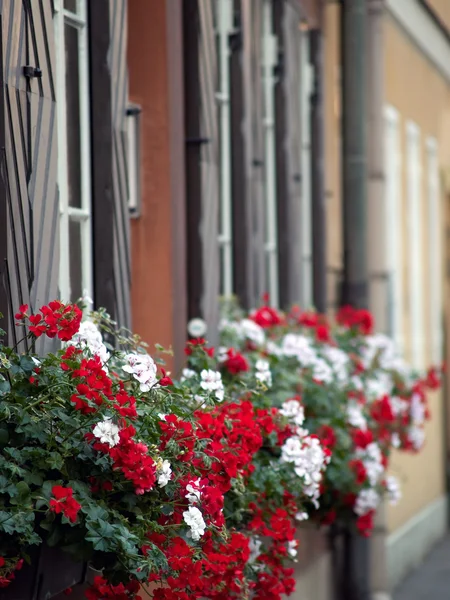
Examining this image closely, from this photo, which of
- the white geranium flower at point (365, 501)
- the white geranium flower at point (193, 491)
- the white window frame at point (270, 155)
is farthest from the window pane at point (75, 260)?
the white window frame at point (270, 155)

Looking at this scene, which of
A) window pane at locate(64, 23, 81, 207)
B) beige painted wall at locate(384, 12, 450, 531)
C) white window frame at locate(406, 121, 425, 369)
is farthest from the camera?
white window frame at locate(406, 121, 425, 369)

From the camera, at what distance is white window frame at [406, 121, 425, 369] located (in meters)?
12.4

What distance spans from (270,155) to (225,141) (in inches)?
37.3

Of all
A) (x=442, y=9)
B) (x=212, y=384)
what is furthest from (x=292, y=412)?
(x=442, y=9)

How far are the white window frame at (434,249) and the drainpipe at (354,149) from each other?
4.82 m

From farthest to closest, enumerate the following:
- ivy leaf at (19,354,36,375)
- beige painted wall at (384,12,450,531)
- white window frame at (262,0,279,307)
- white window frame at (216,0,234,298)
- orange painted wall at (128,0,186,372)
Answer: beige painted wall at (384,12,450,531) → white window frame at (262,0,279,307) → white window frame at (216,0,234,298) → orange painted wall at (128,0,186,372) → ivy leaf at (19,354,36,375)

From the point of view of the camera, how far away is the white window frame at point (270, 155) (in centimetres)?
780

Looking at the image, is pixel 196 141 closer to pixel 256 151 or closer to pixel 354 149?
pixel 256 151

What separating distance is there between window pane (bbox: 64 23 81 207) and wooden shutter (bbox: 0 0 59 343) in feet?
1.58

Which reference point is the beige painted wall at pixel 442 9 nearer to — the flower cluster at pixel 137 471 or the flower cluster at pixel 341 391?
the flower cluster at pixel 341 391

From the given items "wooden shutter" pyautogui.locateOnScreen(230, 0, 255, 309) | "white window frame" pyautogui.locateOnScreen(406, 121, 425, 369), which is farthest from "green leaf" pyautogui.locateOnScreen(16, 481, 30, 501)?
"white window frame" pyautogui.locateOnScreen(406, 121, 425, 369)

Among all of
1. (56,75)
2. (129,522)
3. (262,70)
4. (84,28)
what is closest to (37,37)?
(56,75)

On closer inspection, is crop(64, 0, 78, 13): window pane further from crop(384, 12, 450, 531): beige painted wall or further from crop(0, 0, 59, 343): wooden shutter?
crop(384, 12, 450, 531): beige painted wall

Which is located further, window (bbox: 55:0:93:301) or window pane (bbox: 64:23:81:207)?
window pane (bbox: 64:23:81:207)
